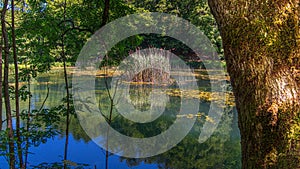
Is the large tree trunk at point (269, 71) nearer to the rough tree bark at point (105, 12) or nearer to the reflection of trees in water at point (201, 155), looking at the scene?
the rough tree bark at point (105, 12)

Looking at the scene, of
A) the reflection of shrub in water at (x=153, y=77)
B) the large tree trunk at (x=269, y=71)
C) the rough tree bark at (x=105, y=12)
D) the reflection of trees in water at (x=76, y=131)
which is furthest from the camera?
the reflection of shrub in water at (x=153, y=77)

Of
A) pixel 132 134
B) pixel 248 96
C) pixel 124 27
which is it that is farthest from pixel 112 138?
pixel 248 96

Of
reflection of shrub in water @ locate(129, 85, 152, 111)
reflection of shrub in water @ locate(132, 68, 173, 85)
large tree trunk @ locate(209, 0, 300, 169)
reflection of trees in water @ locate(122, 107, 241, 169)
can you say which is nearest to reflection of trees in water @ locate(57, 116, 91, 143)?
reflection of trees in water @ locate(122, 107, 241, 169)

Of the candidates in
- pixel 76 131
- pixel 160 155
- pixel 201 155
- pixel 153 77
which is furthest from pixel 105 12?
pixel 153 77

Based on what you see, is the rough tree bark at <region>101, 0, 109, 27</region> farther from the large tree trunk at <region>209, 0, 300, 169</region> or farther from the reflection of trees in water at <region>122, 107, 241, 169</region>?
the reflection of trees in water at <region>122, 107, 241, 169</region>

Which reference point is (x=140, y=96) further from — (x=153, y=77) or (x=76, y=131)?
(x=76, y=131)

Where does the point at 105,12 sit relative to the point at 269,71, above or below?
above

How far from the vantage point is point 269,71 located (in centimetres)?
61

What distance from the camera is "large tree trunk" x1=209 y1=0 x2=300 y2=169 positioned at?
60 centimetres

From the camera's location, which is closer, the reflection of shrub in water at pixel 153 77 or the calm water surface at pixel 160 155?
the calm water surface at pixel 160 155

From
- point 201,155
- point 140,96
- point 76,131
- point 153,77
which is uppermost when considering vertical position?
point 153,77

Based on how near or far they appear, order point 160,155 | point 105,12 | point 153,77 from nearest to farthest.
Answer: point 105,12 < point 160,155 < point 153,77

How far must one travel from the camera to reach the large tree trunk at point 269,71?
23.7 inches

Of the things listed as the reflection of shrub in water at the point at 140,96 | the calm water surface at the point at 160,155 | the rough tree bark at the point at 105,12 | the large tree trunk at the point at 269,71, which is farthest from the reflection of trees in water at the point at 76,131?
the large tree trunk at the point at 269,71
